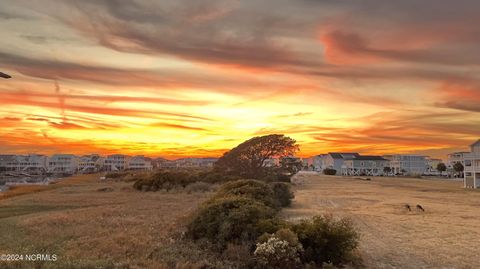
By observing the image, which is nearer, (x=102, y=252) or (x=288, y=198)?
(x=102, y=252)

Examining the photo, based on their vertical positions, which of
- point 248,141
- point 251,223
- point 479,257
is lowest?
point 479,257

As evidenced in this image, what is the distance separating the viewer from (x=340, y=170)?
16100 centimetres

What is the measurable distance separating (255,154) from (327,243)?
4477 cm

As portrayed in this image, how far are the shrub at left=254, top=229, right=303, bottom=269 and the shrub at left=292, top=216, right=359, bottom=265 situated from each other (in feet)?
3.14

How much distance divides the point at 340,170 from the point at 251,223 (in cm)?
15354

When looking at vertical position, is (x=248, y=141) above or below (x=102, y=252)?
above

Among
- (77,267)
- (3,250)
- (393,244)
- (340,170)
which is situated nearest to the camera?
(77,267)

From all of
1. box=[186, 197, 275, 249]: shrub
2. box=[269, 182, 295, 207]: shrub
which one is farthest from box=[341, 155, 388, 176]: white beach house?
box=[186, 197, 275, 249]: shrub

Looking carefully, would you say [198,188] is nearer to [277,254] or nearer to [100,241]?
[100,241]

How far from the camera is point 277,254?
9.73 meters

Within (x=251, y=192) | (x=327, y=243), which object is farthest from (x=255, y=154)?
(x=327, y=243)

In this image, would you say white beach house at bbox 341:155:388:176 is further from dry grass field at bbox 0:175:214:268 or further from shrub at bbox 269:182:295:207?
dry grass field at bbox 0:175:214:268

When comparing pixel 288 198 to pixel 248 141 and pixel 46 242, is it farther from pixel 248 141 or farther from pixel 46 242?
pixel 248 141

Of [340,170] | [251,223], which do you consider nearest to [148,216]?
[251,223]
